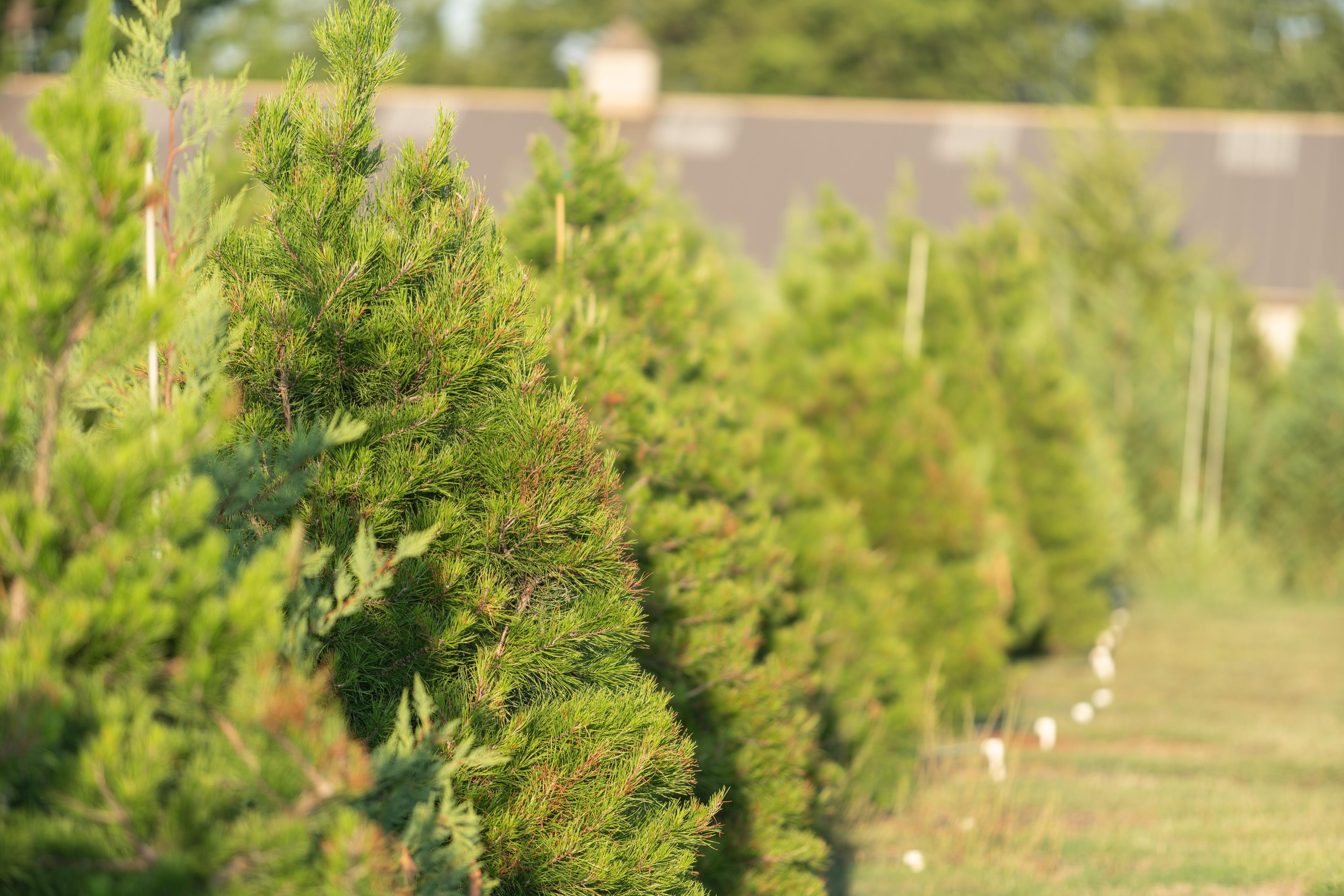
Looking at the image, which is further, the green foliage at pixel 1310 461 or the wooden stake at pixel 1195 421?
the wooden stake at pixel 1195 421

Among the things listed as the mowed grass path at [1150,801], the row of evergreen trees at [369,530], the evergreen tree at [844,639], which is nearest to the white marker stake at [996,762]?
the mowed grass path at [1150,801]

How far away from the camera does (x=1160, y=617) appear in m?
14.5

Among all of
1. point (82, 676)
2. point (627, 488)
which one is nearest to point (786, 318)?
point (627, 488)

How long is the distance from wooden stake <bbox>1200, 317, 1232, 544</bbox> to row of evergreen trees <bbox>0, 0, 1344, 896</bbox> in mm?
12815

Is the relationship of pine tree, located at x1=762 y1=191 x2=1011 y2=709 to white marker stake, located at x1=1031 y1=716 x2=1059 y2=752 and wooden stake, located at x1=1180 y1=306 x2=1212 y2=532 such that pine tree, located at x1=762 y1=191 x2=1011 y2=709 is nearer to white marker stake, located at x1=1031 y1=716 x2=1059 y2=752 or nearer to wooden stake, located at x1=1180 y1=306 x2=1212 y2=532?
white marker stake, located at x1=1031 y1=716 x2=1059 y2=752

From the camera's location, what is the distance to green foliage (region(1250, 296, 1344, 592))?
54.6ft

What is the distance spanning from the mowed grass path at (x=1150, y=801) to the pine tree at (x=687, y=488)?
34.2 inches

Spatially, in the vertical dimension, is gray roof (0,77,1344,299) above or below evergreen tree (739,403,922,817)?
above

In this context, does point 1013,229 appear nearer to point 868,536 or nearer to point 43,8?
point 868,536

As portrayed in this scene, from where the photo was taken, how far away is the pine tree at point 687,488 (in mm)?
4410

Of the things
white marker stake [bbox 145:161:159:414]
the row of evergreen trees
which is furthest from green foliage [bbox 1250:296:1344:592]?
white marker stake [bbox 145:161:159:414]

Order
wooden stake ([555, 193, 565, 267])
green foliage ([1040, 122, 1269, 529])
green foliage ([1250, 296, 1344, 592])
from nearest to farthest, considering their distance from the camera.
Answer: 1. wooden stake ([555, 193, 565, 267])
2. green foliage ([1250, 296, 1344, 592])
3. green foliage ([1040, 122, 1269, 529])

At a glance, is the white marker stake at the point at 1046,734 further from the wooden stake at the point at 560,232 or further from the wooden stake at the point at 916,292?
the wooden stake at the point at 560,232

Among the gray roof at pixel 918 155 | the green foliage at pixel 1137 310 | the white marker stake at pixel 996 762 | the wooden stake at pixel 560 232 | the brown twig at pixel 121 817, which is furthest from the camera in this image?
the gray roof at pixel 918 155
